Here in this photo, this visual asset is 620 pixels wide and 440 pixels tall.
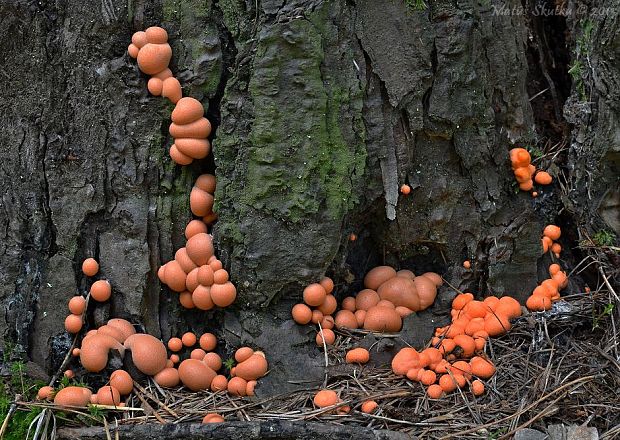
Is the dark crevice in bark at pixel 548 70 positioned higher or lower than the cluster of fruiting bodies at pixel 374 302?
higher

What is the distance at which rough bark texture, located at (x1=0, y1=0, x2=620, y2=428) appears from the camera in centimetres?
337

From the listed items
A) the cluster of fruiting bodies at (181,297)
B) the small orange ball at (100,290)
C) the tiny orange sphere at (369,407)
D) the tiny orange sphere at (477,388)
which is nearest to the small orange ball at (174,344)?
the cluster of fruiting bodies at (181,297)

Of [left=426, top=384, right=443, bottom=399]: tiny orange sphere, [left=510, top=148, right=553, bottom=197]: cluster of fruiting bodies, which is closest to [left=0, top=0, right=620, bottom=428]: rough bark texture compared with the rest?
[left=510, top=148, right=553, bottom=197]: cluster of fruiting bodies

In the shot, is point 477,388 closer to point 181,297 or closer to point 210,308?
point 210,308

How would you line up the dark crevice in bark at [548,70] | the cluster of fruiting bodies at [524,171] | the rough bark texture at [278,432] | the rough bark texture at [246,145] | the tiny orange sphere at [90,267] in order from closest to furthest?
the rough bark texture at [278,432] → the rough bark texture at [246,145] → the tiny orange sphere at [90,267] → the cluster of fruiting bodies at [524,171] → the dark crevice in bark at [548,70]

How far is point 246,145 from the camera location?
3377 mm

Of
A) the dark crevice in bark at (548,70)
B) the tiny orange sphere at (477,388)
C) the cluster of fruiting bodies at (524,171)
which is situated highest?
the dark crevice in bark at (548,70)

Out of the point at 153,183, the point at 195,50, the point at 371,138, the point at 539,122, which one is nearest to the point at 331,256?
the point at 371,138

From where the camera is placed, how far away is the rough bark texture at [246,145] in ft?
11.0

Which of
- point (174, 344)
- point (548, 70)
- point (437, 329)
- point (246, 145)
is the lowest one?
point (437, 329)

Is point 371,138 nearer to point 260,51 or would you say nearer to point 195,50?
point 260,51

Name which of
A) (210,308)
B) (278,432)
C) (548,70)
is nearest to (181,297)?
(210,308)

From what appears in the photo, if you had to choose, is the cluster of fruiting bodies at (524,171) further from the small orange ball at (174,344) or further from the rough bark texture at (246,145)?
the small orange ball at (174,344)

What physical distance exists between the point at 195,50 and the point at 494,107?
1.66 meters
